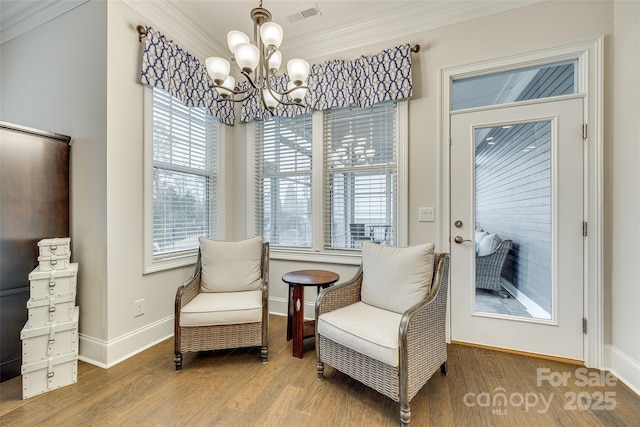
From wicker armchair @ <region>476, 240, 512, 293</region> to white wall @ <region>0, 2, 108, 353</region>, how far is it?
2.94 m

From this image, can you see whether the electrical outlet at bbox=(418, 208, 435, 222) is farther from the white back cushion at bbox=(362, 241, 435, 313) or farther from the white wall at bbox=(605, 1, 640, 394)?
the white wall at bbox=(605, 1, 640, 394)

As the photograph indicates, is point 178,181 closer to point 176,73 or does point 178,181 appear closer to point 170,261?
point 170,261

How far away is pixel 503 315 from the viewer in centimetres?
233

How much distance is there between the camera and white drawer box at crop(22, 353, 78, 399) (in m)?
1.74

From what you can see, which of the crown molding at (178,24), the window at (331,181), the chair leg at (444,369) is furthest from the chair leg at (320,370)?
the crown molding at (178,24)

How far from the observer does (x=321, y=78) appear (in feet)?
9.29

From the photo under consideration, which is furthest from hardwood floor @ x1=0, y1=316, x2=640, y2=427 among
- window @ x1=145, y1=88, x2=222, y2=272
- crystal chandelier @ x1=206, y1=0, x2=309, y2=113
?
crystal chandelier @ x1=206, y1=0, x2=309, y2=113

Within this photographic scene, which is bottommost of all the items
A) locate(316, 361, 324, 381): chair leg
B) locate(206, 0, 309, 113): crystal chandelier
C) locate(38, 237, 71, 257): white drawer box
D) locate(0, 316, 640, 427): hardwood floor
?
locate(0, 316, 640, 427): hardwood floor

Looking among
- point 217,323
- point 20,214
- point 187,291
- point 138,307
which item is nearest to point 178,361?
point 217,323

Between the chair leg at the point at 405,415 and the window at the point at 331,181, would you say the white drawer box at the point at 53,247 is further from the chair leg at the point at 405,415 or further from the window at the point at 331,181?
the chair leg at the point at 405,415

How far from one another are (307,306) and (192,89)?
7.94 feet

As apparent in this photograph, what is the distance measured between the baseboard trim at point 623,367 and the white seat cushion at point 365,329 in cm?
155

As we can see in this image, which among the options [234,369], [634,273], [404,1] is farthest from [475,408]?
[404,1]

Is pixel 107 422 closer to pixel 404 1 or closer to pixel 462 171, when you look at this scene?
pixel 462 171
